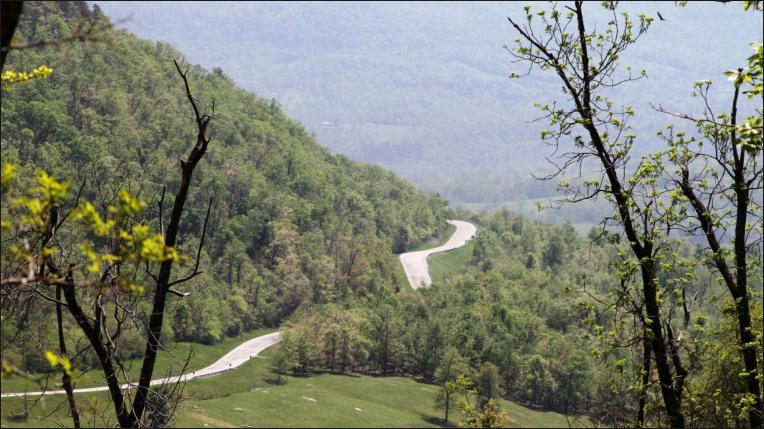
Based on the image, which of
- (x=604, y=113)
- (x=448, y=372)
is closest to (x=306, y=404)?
(x=448, y=372)

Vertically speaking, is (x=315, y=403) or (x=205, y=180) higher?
(x=205, y=180)

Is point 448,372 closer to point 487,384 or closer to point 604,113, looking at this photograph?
point 487,384

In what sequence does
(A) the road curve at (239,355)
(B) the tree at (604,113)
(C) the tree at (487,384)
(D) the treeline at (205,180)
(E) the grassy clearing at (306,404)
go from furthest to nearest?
(D) the treeline at (205,180), (C) the tree at (487,384), (A) the road curve at (239,355), (E) the grassy clearing at (306,404), (B) the tree at (604,113)

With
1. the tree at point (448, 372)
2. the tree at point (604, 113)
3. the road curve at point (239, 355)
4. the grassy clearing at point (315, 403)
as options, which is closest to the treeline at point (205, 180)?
the road curve at point (239, 355)

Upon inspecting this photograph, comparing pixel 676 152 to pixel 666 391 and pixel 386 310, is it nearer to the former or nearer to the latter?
pixel 666 391

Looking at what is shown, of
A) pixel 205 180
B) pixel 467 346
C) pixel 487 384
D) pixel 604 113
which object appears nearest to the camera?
pixel 604 113

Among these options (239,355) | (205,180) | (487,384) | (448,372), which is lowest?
(487,384)

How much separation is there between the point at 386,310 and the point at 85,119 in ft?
287

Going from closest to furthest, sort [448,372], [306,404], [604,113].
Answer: [604,113], [306,404], [448,372]

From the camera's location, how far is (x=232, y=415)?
278ft

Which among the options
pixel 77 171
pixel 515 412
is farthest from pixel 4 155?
pixel 515 412

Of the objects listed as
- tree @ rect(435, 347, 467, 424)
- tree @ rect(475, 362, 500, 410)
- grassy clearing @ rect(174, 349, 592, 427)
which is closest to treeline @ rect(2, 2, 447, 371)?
grassy clearing @ rect(174, 349, 592, 427)

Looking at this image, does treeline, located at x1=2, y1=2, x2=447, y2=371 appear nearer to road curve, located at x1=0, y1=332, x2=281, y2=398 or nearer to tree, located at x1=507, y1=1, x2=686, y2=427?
road curve, located at x1=0, y1=332, x2=281, y2=398

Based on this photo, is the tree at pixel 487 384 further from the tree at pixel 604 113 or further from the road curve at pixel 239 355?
the tree at pixel 604 113
